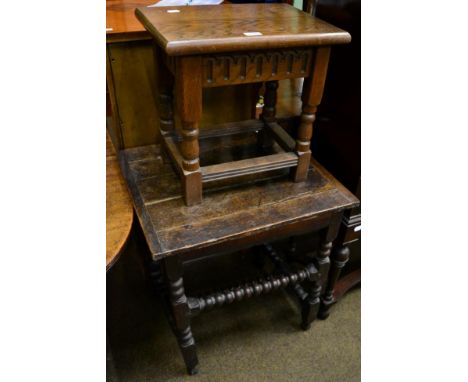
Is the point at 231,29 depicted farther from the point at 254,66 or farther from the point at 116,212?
the point at 116,212

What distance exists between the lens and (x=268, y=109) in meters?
1.15

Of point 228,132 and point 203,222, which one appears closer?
point 203,222

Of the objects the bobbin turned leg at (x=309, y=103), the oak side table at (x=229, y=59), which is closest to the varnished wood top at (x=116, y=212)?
the oak side table at (x=229, y=59)

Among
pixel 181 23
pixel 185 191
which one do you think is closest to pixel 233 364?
pixel 185 191

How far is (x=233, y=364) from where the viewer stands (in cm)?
130

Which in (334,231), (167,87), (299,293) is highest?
(167,87)

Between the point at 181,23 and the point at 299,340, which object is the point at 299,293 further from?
the point at 181,23

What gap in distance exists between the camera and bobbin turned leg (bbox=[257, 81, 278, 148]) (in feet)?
3.71

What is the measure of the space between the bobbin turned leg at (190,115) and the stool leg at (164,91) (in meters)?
0.19

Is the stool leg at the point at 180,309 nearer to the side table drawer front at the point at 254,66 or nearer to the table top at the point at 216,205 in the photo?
the table top at the point at 216,205

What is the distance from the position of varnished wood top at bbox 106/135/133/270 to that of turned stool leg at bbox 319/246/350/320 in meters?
0.67

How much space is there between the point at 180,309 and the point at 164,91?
1.87 feet

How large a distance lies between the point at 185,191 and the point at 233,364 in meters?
0.70

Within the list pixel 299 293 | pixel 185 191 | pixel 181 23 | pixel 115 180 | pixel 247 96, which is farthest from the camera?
pixel 299 293
